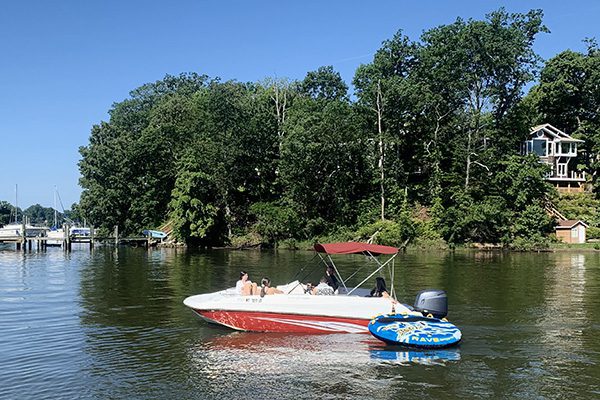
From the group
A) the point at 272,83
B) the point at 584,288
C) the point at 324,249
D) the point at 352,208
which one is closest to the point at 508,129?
the point at 352,208

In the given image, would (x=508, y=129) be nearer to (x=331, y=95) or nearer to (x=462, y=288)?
(x=331, y=95)

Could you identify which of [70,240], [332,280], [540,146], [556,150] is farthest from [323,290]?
[540,146]

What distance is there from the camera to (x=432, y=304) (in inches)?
693

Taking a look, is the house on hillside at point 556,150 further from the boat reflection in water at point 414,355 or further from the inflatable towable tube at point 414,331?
the boat reflection in water at point 414,355

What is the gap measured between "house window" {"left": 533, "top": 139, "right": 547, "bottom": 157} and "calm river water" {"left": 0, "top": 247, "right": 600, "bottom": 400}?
54.2 m

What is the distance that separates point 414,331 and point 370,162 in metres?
52.1

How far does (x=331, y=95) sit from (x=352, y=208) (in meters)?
36.9

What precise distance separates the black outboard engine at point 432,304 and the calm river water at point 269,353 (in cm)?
111

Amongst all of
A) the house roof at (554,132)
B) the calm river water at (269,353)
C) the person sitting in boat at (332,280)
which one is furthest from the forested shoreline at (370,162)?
the person sitting in boat at (332,280)

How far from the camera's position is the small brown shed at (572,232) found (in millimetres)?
63094

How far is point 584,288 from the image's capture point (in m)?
28.6

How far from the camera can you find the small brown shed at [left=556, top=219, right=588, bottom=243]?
207ft

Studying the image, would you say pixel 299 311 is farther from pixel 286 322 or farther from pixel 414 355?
pixel 414 355

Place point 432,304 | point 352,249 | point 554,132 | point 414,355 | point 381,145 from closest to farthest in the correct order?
point 414,355, point 432,304, point 352,249, point 381,145, point 554,132
